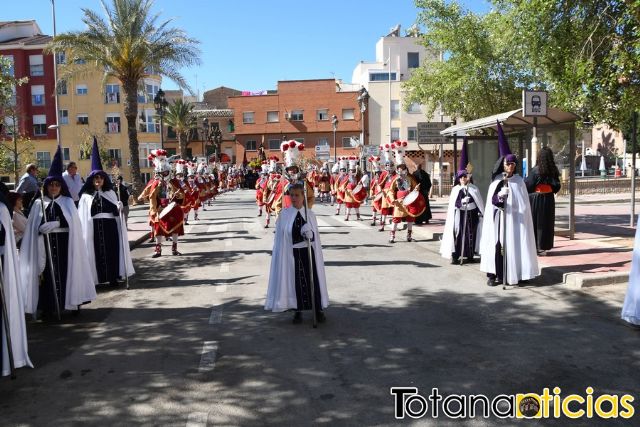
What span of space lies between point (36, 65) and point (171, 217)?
52.1 metres

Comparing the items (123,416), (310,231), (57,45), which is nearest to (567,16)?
(310,231)

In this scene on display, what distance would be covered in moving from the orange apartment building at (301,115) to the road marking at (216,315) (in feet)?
181

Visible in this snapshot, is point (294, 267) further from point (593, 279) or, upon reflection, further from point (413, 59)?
point (413, 59)

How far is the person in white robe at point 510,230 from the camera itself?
878cm

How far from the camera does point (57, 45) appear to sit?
2748 centimetres

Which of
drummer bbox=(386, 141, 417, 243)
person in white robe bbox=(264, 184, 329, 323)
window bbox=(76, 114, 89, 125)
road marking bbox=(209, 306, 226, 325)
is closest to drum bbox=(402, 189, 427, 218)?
drummer bbox=(386, 141, 417, 243)

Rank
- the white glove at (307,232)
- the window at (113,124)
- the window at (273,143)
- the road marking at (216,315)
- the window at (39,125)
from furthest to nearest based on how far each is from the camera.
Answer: the window at (273,143) → the window at (113,124) → the window at (39,125) → the road marking at (216,315) → the white glove at (307,232)

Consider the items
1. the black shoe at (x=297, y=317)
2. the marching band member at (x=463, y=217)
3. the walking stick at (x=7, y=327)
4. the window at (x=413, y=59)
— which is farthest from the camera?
the window at (x=413, y=59)

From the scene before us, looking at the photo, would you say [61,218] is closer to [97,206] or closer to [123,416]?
[97,206]

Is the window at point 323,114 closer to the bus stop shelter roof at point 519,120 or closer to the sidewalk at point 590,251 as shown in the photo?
the sidewalk at point 590,251

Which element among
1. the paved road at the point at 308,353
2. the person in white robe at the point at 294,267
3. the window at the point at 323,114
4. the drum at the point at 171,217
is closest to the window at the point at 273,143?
the window at the point at 323,114

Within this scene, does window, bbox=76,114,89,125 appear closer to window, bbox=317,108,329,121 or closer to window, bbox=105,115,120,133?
window, bbox=105,115,120,133

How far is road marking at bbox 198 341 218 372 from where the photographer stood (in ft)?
18.0

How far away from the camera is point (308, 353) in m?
5.89
